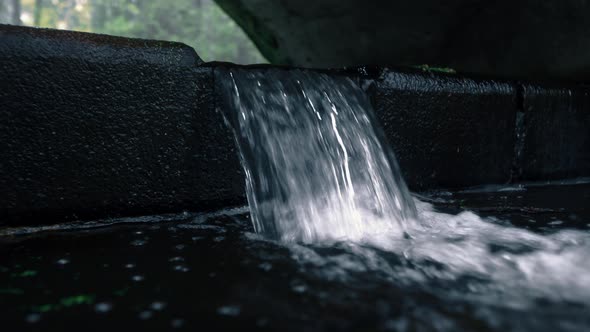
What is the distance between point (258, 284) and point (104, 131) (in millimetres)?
1088

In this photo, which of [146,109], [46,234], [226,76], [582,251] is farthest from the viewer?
[226,76]

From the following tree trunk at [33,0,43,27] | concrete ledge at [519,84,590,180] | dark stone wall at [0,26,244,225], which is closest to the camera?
dark stone wall at [0,26,244,225]

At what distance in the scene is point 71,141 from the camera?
180 centimetres

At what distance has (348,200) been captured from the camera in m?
2.00

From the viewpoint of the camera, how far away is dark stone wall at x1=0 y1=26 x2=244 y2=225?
1711 millimetres

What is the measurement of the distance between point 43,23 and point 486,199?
25.0m

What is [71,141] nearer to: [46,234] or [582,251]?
[46,234]

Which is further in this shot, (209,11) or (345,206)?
(209,11)

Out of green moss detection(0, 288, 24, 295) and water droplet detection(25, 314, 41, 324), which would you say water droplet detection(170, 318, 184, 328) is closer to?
water droplet detection(25, 314, 41, 324)

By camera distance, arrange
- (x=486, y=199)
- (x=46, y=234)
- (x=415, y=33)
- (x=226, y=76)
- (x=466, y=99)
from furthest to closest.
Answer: (x=415, y=33), (x=466, y=99), (x=486, y=199), (x=226, y=76), (x=46, y=234)

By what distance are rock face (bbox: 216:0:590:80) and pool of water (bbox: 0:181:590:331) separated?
1.99m

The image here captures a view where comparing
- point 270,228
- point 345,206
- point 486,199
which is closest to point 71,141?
point 270,228

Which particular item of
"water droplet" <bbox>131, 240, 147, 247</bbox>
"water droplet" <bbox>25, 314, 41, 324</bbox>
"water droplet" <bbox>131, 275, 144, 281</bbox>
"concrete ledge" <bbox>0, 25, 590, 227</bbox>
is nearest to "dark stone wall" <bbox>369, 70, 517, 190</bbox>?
"concrete ledge" <bbox>0, 25, 590, 227</bbox>

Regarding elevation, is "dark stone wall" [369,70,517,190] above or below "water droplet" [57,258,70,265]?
above
